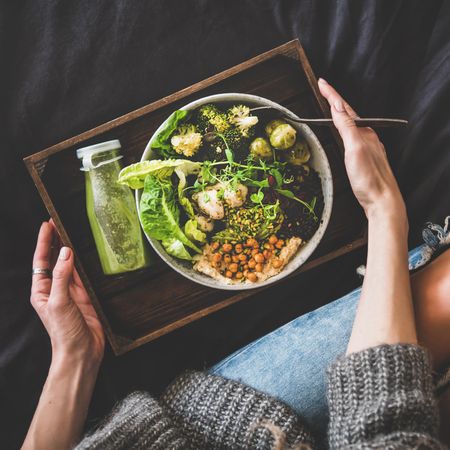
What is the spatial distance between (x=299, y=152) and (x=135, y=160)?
0.52 meters

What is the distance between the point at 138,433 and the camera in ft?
4.29

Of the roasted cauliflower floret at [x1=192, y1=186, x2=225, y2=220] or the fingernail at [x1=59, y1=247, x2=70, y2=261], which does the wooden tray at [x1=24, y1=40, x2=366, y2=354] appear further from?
the roasted cauliflower floret at [x1=192, y1=186, x2=225, y2=220]

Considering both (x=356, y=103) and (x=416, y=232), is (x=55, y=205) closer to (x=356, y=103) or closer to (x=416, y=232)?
(x=356, y=103)

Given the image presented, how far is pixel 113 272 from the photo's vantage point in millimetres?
1536

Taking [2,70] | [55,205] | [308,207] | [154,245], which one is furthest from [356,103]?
[2,70]

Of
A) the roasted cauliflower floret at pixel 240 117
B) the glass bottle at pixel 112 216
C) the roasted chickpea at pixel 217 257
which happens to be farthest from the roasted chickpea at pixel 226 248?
the roasted cauliflower floret at pixel 240 117

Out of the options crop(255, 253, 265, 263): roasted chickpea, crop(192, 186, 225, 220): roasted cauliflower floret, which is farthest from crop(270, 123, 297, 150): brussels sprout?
crop(255, 253, 265, 263): roasted chickpea

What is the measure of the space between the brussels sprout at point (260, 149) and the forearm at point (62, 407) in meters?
0.83

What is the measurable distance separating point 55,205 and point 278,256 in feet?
2.35

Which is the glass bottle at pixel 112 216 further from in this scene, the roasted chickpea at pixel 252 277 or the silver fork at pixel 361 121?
the silver fork at pixel 361 121

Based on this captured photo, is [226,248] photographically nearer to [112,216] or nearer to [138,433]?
[112,216]

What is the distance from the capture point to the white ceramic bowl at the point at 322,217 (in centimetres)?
146

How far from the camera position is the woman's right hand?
1.40 metres

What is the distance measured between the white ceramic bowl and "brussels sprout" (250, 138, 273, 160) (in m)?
0.11
